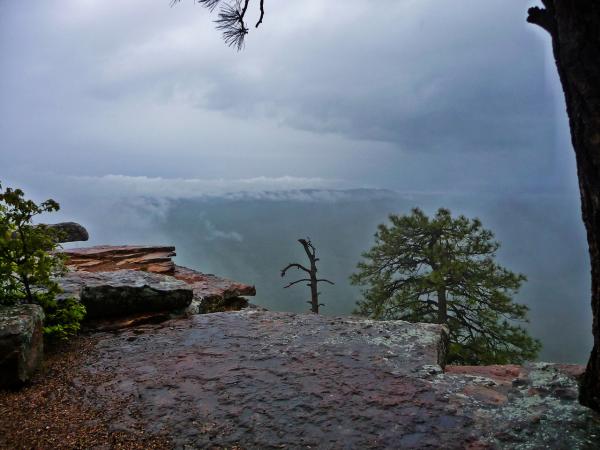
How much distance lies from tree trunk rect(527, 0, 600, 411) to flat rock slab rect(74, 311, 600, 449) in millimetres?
928

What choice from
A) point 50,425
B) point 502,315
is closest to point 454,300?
point 502,315

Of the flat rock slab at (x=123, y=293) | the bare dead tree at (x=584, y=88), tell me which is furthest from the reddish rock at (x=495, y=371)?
the flat rock slab at (x=123, y=293)

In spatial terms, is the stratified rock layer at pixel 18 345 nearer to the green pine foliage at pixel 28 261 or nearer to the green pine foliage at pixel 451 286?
the green pine foliage at pixel 28 261

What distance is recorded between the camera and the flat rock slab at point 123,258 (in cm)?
953

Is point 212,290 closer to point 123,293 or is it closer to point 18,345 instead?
point 123,293

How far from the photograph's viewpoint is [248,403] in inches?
147

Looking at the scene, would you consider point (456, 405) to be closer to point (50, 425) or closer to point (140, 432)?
point (140, 432)

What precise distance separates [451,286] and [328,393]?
1462 centimetres

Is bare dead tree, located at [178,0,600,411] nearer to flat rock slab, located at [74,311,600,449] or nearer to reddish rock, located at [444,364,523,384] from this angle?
flat rock slab, located at [74,311,600,449]

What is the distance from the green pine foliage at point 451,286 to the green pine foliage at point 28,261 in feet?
45.8

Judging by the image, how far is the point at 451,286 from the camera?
55.6ft

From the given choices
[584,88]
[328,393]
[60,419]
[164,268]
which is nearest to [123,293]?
[60,419]

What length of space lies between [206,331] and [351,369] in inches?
97.4

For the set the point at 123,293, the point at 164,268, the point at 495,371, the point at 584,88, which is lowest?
the point at 495,371
